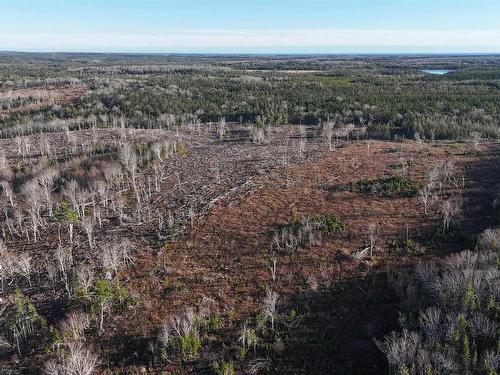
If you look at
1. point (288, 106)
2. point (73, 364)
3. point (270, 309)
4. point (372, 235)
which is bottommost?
point (270, 309)

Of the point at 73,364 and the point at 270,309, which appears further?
the point at 270,309

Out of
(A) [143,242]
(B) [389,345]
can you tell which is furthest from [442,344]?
(A) [143,242]

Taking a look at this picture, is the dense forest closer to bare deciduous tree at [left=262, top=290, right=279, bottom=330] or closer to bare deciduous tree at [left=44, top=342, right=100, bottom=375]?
bare deciduous tree at [left=262, top=290, right=279, bottom=330]

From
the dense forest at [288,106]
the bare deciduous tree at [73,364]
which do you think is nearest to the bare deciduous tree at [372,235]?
the bare deciduous tree at [73,364]

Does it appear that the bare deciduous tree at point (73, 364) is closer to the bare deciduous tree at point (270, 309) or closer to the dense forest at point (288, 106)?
the bare deciduous tree at point (270, 309)

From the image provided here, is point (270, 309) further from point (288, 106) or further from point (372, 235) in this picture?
point (288, 106)

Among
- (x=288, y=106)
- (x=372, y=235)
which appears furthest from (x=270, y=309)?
(x=288, y=106)

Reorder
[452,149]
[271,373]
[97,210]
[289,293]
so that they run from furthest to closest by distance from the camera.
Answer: [452,149] → [97,210] → [289,293] → [271,373]

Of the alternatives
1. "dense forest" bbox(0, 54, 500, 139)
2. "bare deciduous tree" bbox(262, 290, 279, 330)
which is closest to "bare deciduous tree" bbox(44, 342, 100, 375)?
"bare deciduous tree" bbox(262, 290, 279, 330)

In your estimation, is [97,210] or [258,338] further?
[97,210]

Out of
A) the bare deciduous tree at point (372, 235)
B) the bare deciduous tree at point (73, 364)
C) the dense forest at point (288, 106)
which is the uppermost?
the dense forest at point (288, 106)

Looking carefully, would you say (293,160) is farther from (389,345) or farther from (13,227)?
(389,345)
